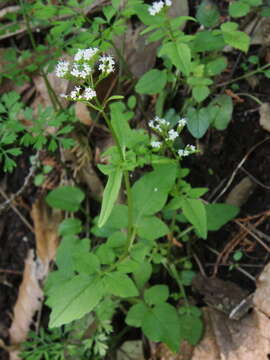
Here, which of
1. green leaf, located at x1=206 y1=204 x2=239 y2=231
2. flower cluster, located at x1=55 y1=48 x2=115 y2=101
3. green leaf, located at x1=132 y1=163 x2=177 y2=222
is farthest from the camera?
green leaf, located at x1=206 y1=204 x2=239 y2=231

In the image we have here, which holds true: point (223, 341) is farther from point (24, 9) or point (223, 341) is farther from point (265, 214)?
point (24, 9)

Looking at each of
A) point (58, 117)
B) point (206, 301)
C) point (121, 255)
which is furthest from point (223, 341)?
point (58, 117)

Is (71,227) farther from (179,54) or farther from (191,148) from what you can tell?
(179,54)

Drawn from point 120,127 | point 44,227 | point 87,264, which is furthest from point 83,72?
point 44,227

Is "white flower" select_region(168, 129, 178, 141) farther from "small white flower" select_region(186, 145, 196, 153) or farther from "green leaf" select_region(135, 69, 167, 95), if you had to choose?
"green leaf" select_region(135, 69, 167, 95)

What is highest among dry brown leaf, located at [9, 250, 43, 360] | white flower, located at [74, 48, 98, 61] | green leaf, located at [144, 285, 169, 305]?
white flower, located at [74, 48, 98, 61]

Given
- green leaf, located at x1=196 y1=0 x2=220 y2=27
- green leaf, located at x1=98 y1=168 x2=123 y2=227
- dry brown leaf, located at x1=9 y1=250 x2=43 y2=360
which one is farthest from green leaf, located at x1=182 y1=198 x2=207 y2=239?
dry brown leaf, located at x1=9 y1=250 x2=43 y2=360

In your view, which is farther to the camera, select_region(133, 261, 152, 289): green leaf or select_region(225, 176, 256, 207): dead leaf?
select_region(225, 176, 256, 207): dead leaf
